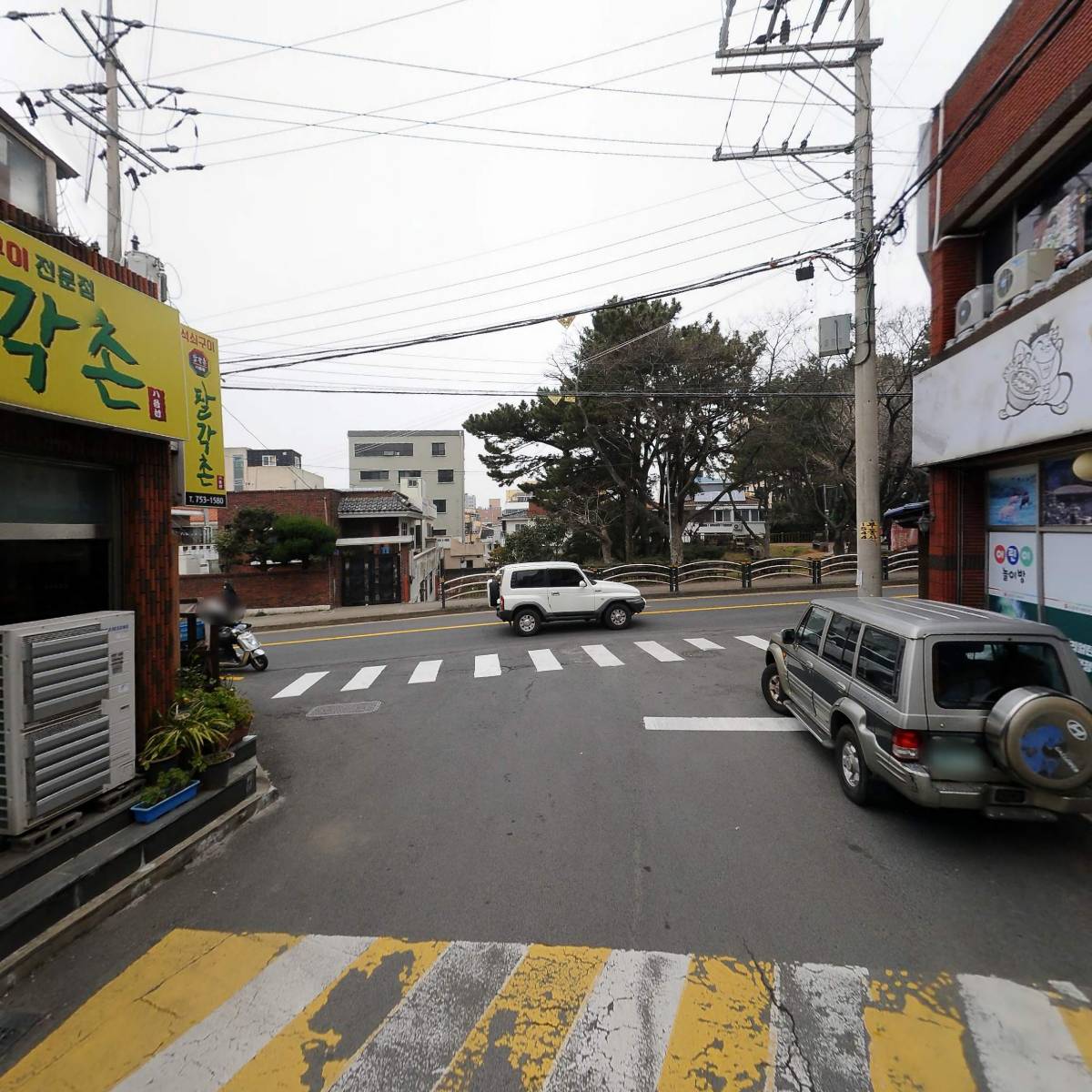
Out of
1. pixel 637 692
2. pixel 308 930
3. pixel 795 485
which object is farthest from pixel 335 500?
pixel 795 485

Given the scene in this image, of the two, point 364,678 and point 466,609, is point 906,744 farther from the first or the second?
point 466,609

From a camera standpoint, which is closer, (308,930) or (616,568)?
(308,930)

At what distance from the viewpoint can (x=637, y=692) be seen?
29.6 ft

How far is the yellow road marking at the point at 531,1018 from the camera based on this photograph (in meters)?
2.65

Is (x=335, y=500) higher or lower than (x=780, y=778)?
higher

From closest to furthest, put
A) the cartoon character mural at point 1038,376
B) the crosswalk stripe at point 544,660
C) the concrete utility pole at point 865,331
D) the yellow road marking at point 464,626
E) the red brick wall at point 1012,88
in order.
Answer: the cartoon character mural at point 1038,376 < the red brick wall at point 1012,88 < the concrete utility pole at point 865,331 < the crosswalk stripe at point 544,660 < the yellow road marking at point 464,626

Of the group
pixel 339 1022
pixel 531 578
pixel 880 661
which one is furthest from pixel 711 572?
pixel 339 1022

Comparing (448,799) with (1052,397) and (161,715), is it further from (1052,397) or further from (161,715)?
(1052,397)

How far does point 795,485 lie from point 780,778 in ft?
104

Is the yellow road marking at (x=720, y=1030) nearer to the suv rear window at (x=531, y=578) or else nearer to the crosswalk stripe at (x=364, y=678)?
the crosswalk stripe at (x=364, y=678)

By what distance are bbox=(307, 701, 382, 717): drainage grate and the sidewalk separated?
396 inches

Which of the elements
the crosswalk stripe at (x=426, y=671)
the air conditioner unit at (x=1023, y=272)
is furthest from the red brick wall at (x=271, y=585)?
the air conditioner unit at (x=1023, y=272)

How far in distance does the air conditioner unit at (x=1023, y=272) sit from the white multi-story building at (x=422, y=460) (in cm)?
5051

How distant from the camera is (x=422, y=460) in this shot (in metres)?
57.1
